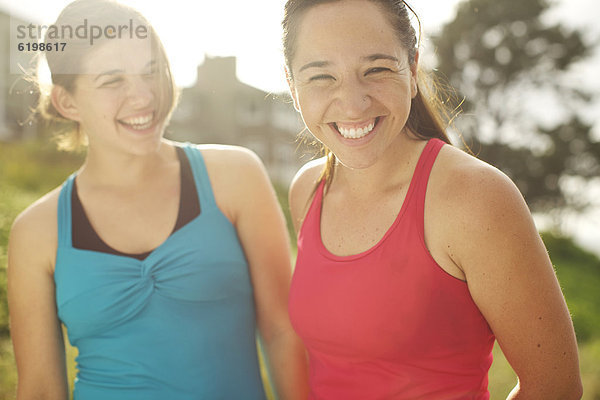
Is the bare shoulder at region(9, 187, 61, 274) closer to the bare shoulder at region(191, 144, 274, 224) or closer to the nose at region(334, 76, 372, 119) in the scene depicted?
the bare shoulder at region(191, 144, 274, 224)

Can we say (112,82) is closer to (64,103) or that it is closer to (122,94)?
(122,94)

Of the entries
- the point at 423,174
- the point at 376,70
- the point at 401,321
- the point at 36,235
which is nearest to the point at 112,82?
the point at 36,235

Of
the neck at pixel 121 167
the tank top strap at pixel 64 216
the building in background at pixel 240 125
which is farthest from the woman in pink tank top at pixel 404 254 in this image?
the building in background at pixel 240 125

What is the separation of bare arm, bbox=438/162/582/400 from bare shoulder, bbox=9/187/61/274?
5.10 feet

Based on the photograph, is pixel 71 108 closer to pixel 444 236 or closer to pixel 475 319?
pixel 444 236

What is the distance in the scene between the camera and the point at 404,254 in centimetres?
155

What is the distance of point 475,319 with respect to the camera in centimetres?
154

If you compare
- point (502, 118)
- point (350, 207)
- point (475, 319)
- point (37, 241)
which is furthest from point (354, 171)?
point (502, 118)

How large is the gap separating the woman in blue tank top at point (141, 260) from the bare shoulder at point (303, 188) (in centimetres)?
9

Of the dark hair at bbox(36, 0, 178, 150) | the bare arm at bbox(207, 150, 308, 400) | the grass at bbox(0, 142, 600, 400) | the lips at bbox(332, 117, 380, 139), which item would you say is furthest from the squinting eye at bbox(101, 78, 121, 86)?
the grass at bbox(0, 142, 600, 400)

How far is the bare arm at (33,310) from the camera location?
2.11 metres

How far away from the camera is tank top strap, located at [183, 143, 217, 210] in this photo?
2.15m

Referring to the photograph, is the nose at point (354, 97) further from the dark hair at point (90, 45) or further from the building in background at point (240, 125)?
the building in background at point (240, 125)

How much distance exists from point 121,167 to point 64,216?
302mm
